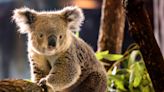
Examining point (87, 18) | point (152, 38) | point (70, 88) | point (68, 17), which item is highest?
point (87, 18)

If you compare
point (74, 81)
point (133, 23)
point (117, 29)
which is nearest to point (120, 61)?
point (117, 29)

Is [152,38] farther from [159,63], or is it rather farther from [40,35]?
[40,35]

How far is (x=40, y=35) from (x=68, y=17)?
235 millimetres

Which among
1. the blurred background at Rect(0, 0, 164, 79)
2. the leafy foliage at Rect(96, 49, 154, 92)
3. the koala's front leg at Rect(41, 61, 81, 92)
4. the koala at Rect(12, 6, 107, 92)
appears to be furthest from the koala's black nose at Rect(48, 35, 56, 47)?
the blurred background at Rect(0, 0, 164, 79)

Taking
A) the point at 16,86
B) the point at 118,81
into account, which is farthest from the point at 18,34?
the point at 16,86

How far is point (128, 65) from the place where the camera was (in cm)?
298

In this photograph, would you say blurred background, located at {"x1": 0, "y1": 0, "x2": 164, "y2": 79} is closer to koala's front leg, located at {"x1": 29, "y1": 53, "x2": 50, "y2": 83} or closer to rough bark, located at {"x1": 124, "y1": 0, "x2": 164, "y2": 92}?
koala's front leg, located at {"x1": 29, "y1": 53, "x2": 50, "y2": 83}

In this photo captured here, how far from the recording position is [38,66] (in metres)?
2.27

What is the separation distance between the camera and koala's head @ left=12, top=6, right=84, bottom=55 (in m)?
2.04

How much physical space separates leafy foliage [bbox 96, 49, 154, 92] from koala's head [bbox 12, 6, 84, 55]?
58cm

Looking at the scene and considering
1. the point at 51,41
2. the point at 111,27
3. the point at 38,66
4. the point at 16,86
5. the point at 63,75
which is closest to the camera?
the point at 16,86

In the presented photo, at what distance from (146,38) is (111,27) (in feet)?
4.37

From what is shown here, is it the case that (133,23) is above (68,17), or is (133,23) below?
below

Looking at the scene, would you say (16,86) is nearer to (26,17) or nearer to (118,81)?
(26,17)
